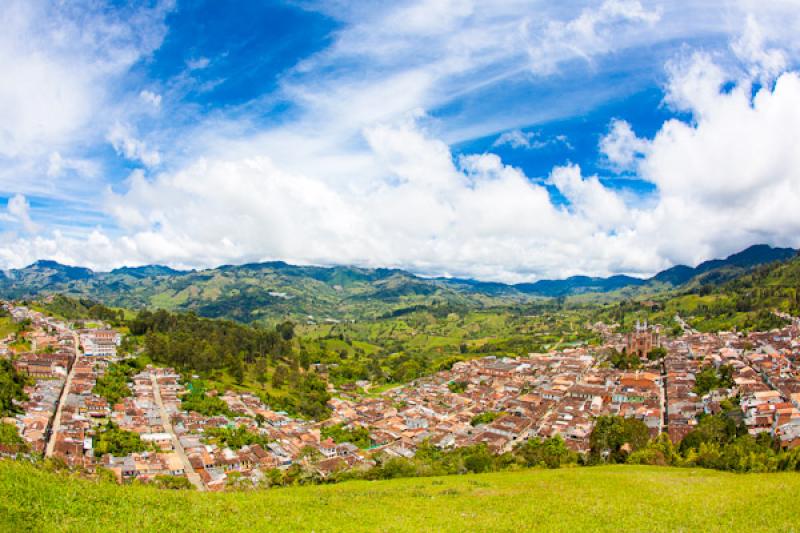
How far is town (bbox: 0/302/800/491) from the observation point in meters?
44.8

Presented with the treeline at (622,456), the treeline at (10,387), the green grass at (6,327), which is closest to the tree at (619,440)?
the treeline at (622,456)

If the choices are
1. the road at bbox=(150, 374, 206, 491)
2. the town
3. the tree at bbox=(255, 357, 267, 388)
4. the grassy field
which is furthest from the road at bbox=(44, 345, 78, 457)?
the grassy field

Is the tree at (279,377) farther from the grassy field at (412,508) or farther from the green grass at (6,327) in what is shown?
the grassy field at (412,508)

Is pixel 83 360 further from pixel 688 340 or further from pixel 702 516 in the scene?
pixel 688 340

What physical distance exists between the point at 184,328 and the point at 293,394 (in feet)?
124

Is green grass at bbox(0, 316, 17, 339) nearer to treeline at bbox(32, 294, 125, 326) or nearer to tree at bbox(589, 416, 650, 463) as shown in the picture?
treeline at bbox(32, 294, 125, 326)

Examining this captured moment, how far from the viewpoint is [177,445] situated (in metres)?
50.1

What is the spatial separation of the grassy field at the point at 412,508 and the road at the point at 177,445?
27.9 meters

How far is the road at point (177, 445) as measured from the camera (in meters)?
41.2

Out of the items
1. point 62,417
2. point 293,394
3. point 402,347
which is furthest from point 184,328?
point 402,347

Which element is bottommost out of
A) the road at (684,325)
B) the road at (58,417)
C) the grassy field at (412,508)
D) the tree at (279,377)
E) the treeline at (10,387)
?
the tree at (279,377)

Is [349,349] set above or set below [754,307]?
below

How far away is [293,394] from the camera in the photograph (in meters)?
86.5

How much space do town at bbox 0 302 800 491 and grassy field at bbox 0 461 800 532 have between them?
83.0 ft
